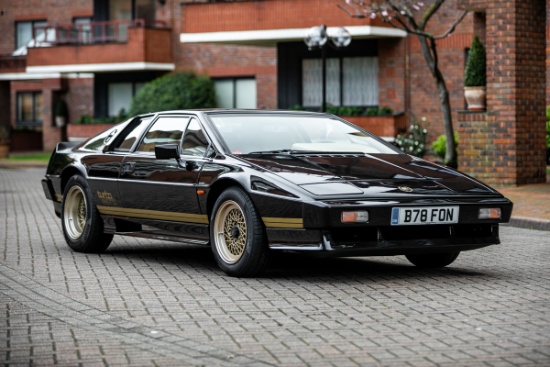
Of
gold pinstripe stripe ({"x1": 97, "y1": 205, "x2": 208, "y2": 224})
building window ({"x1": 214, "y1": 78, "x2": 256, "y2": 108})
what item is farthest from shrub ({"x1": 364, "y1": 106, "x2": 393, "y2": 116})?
gold pinstripe stripe ({"x1": 97, "y1": 205, "x2": 208, "y2": 224})

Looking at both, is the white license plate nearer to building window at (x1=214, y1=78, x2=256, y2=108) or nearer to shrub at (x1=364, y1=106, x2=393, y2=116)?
shrub at (x1=364, y1=106, x2=393, y2=116)

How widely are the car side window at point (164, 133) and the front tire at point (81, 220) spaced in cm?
84

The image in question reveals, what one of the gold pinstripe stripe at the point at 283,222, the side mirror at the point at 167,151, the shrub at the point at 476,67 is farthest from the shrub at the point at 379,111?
the gold pinstripe stripe at the point at 283,222

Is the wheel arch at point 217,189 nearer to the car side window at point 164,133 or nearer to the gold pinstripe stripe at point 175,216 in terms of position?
the gold pinstripe stripe at point 175,216

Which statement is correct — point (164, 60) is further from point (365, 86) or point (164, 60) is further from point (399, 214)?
point (399, 214)

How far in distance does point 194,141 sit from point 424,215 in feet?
7.94

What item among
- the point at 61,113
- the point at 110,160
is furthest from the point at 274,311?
the point at 61,113

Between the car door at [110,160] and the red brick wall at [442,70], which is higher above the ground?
the red brick wall at [442,70]

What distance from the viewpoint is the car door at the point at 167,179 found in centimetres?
1025

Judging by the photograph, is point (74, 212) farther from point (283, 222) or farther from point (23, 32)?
point (23, 32)

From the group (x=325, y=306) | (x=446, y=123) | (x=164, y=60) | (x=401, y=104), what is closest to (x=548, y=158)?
(x=446, y=123)

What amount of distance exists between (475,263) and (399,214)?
1.97m

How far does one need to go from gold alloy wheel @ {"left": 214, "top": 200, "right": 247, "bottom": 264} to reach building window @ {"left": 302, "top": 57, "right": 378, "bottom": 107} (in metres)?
25.9

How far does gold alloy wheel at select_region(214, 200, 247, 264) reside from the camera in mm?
9594
